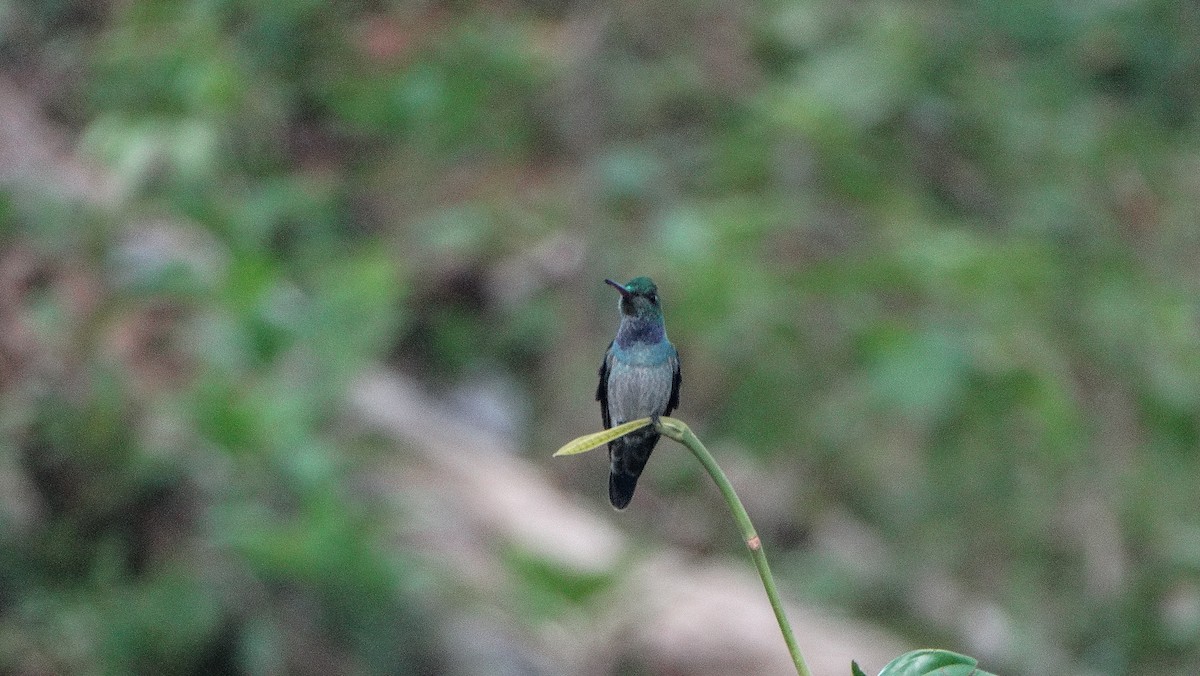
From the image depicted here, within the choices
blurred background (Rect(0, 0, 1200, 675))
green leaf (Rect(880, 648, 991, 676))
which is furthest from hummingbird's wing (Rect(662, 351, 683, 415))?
blurred background (Rect(0, 0, 1200, 675))

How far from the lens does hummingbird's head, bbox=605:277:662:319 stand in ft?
3.76

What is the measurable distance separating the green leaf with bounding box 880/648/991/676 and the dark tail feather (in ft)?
1.01

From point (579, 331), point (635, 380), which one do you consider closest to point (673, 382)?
point (635, 380)

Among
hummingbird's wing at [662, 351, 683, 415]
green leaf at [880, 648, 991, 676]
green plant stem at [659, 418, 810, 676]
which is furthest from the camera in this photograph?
hummingbird's wing at [662, 351, 683, 415]

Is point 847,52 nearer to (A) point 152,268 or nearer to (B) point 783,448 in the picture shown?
(B) point 783,448

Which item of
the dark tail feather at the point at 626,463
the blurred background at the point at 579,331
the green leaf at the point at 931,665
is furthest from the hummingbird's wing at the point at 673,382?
the blurred background at the point at 579,331

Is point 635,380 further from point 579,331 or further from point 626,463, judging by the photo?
point 579,331

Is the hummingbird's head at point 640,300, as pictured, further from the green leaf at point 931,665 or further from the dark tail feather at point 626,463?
the green leaf at point 931,665

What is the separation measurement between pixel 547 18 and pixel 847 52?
205 cm

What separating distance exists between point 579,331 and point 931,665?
577 centimetres

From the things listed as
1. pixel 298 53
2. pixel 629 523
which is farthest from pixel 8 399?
pixel 298 53

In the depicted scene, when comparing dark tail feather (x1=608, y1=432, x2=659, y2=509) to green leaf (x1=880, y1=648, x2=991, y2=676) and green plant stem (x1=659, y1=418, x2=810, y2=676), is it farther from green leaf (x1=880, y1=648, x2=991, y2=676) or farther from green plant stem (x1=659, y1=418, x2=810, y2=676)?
green leaf (x1=880, y1=648, x2=991, y2=676)

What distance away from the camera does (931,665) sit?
128 cm

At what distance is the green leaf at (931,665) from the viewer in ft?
4.11
